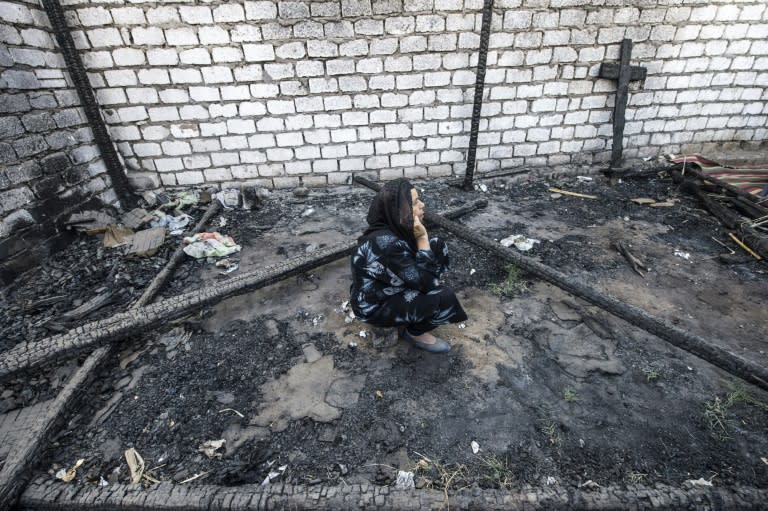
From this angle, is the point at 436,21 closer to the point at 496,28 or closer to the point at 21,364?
the point at 496,28

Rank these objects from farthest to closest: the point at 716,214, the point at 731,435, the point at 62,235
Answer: the point at 716,214 < the point at 62,235 < the point at 731,435

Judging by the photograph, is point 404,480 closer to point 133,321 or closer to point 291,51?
point 133,321

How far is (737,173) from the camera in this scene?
5645 millimetres

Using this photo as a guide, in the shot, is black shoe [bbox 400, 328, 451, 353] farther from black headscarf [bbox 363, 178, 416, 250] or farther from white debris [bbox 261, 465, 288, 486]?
white debris [bbox 261, 465, 288, 486]

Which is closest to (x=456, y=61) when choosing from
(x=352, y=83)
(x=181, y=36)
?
(x=352, y=83)

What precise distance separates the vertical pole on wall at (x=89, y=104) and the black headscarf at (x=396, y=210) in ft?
16.8

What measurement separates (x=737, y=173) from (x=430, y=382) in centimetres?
665

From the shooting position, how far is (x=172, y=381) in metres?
2.83

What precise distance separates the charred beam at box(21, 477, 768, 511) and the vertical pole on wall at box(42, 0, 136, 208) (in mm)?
4897

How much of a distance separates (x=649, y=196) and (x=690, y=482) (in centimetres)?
507

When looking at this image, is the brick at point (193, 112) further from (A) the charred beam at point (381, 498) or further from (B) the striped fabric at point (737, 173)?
(B) the striped fabric at point (737, 173)

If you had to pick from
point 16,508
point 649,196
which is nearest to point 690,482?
point 16,508

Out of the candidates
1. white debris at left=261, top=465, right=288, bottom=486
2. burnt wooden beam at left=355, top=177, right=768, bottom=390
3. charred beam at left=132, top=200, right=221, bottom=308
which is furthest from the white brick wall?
white debris at left=261, top=465, right=288, bottom=486

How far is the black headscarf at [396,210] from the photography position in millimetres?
2535
